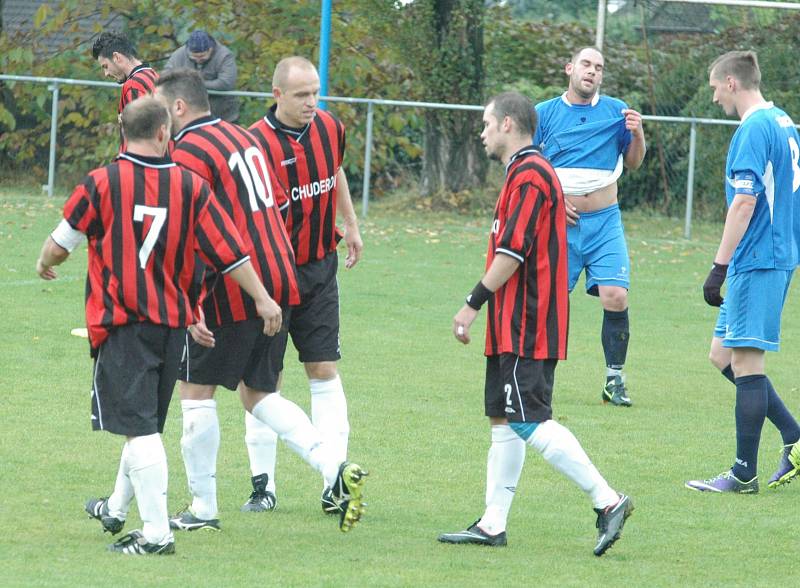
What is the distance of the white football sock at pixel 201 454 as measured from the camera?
5.79m

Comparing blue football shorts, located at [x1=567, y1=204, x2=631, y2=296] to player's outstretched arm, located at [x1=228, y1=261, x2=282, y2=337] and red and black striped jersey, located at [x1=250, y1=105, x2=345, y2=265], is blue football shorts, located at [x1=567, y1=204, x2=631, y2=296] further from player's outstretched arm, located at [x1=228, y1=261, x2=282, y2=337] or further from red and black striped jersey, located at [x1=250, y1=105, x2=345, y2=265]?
player's outstretched arm, located at [x1=228, y1=261, x2=282, y2=337]

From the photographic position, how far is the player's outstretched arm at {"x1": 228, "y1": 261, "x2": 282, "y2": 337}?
543 cm

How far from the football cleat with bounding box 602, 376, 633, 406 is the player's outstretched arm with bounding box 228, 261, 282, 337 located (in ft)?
12.9

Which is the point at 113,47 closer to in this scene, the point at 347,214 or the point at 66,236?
the point at 347,214

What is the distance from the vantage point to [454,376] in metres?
9.79

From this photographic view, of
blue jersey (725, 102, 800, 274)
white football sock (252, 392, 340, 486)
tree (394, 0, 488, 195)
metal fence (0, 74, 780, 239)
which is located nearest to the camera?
white football sock (252, 392, 340, 486)

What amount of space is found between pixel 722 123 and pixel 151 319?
14.3 metres

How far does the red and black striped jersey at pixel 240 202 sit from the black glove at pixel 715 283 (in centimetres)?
204

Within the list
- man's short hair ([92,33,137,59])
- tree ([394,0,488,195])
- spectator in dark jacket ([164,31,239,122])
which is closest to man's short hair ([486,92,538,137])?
man's short hair ([92,33,137,59])

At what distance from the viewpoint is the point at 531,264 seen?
5.58 metres

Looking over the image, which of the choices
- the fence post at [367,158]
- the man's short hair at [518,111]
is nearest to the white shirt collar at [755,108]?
the man's short hair at [518,111]

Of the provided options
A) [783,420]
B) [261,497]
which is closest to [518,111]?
[261,497]

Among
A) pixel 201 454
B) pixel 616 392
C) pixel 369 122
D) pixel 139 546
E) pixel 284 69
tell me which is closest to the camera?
pixel 139 546

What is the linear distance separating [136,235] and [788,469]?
139 inches
